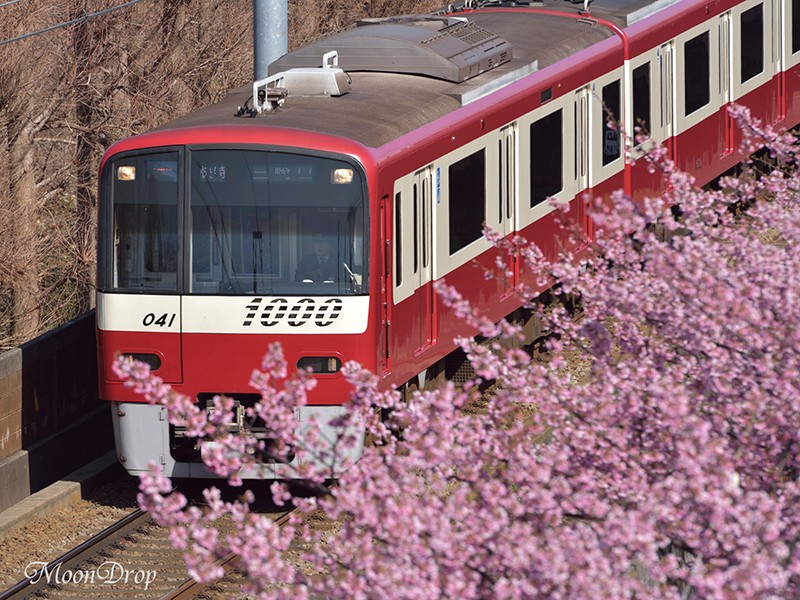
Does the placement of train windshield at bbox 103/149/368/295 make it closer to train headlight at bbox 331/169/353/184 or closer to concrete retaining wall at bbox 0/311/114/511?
train headlight at bbox 331/169/353/184

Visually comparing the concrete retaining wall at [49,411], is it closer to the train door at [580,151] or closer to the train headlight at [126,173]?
the train headlight at [126,173]

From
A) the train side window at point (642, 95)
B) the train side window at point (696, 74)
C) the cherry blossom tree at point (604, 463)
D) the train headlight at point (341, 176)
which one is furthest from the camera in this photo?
the train side window at point (696, 74)

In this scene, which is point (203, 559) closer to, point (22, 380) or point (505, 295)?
point (22, 380)

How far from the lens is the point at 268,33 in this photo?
44.0 ft

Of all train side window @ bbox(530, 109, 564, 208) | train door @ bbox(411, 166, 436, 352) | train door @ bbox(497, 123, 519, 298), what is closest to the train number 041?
train door @ bbox(411, 166, 436, 352)

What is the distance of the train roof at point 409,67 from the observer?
1096 cm

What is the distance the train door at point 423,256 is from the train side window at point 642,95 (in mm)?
4648

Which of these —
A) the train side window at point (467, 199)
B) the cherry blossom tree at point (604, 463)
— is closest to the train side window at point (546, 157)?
the train side window at point (467, 199)

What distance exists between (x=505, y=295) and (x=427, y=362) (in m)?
1.71

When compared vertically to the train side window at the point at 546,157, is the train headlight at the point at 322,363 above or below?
below

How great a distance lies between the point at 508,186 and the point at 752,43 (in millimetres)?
6895

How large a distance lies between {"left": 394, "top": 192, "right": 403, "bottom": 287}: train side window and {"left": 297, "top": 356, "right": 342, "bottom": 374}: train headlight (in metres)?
0.70

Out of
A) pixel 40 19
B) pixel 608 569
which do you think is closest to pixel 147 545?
pixel 608 569

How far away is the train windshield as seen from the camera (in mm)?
10391
